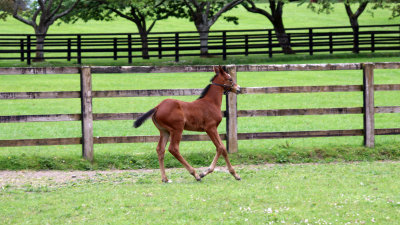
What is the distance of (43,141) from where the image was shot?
9281mm

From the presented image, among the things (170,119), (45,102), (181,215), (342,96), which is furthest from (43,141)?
(342,96)

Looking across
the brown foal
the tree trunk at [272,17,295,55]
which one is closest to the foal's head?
the brown foal

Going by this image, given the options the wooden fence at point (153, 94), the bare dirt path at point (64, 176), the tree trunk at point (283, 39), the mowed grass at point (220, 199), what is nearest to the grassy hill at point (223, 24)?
the tree trunk at point (283, 39)

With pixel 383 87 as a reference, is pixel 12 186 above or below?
below

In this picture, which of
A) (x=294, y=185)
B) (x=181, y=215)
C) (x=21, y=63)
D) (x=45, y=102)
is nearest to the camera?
(x=181, y=215)

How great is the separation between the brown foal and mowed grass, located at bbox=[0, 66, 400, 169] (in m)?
1.52

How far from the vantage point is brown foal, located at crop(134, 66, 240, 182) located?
7.75 meters

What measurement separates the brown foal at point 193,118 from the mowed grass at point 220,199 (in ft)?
1.12

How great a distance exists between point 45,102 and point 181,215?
13322 mm

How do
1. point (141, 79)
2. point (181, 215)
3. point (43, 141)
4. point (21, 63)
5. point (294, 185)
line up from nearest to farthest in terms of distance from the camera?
point (181, 215)
point (294, 185)
point (43, 141)
point (141, 79)
point (21, 63)

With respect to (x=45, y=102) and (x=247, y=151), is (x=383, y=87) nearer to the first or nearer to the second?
(x=247, y=151)

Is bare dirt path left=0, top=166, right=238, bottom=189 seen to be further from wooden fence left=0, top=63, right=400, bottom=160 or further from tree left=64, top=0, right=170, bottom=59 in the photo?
tree left=64, top=0, right=170, bottom=59

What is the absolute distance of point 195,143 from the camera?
40.6 ft

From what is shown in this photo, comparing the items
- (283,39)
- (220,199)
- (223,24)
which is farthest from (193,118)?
(223,24)
